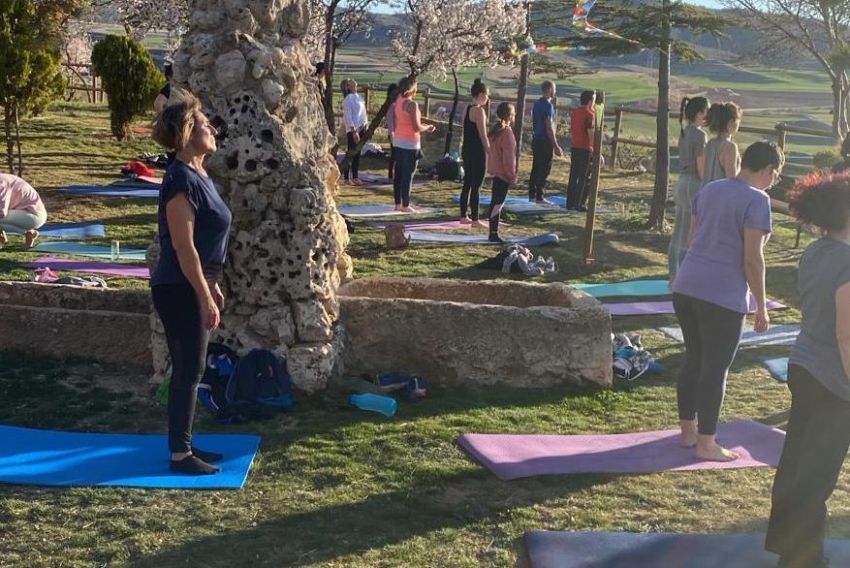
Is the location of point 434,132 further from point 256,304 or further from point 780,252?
point 256,304

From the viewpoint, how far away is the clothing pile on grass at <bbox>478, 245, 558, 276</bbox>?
1045cm

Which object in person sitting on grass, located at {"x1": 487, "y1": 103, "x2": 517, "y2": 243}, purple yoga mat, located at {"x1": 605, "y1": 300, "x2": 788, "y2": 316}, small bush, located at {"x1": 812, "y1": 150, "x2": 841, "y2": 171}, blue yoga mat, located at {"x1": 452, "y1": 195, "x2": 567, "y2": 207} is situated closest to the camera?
purple yoga mat, located at {"x1": 605, "y1": 300, "x2": 788, "y2": 316}

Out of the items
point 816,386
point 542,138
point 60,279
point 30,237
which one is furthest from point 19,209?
point 816,386

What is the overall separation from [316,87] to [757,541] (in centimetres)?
411

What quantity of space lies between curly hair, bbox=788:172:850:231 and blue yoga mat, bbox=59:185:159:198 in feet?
38.0

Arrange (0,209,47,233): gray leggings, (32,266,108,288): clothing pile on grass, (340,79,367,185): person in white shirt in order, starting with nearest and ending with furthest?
→ (32,266,108,288): clothing pile on grass
(0,209,47,233): gray leggings
(340,79,367,185): person in white shirt

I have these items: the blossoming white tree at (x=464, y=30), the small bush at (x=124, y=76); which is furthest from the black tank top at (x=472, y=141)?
the blossoming white tree at (x=464, y=30)

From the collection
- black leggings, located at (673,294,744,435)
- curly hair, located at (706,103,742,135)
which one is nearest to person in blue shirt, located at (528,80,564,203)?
curly hair, located at (706,103,742,135)

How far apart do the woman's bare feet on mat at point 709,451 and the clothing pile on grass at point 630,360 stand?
1.45m

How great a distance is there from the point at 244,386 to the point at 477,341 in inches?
60.6

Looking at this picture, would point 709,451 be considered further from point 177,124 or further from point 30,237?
point 30,237

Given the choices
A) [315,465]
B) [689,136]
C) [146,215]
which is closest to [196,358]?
[315,465]

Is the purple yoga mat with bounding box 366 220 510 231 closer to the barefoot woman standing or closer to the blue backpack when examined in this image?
the blue backpack

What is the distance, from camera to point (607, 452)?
5.60 meters
